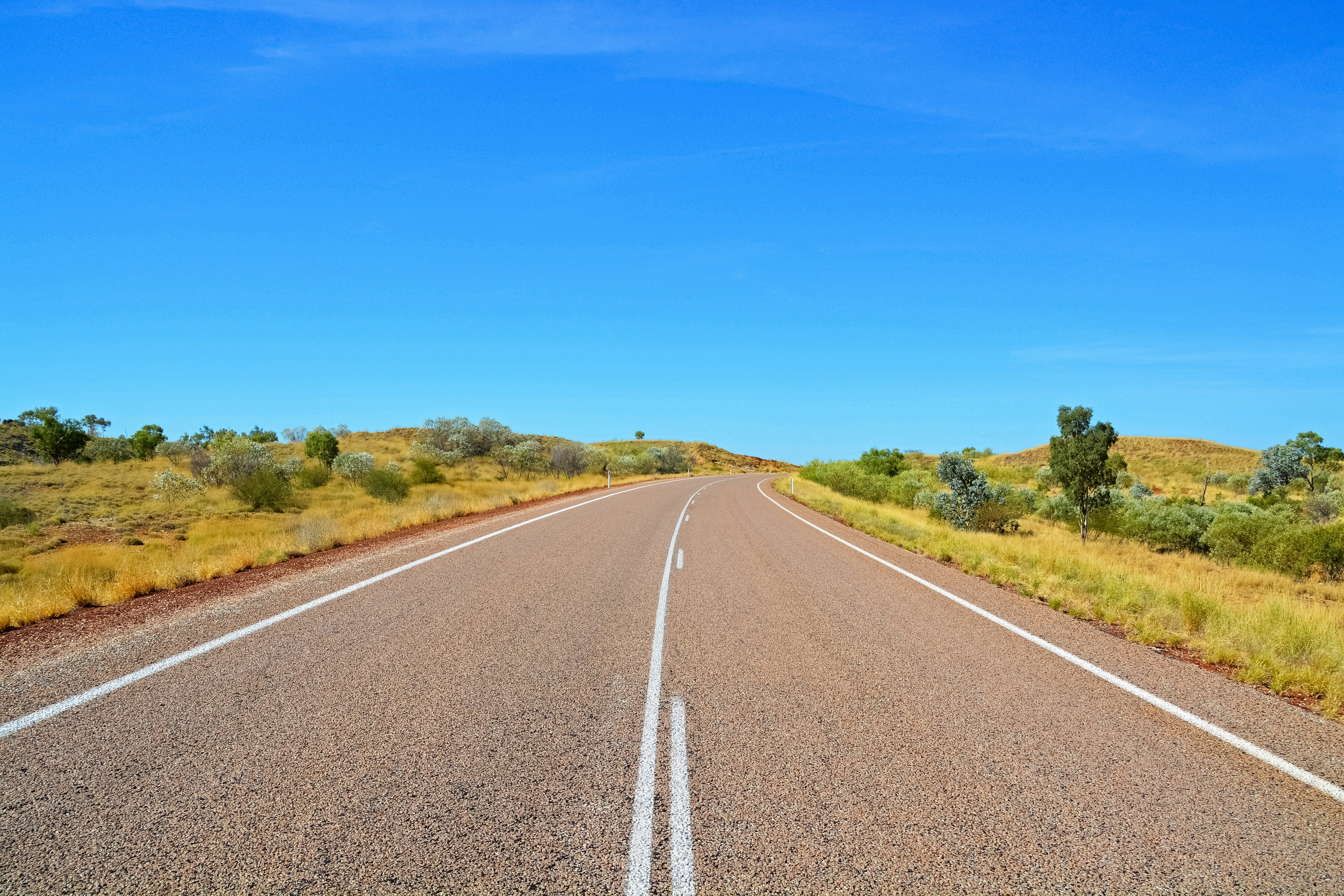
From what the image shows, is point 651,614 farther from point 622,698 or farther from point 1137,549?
point 1137,549

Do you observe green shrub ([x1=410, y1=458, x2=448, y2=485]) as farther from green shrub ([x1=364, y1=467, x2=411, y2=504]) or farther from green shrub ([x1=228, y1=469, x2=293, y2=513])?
green shrub ([x1=228, y1=469, x2=293, y2=513])

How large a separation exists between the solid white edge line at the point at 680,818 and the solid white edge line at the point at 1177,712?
3.55 meters

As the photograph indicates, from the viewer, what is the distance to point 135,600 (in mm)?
8203

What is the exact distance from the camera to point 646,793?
140 inches

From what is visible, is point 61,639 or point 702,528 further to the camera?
point 702,528

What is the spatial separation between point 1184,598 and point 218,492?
41.8m

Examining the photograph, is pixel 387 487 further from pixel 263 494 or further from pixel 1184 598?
pixel 1184 598

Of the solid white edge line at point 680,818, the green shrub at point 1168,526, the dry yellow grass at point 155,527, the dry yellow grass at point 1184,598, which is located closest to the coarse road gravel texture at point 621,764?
the solid white edge line at point 680,818

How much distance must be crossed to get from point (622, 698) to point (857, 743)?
173 cm

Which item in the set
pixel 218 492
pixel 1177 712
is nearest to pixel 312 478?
pixel 218 492

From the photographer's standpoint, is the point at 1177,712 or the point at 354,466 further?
the point at 354,466

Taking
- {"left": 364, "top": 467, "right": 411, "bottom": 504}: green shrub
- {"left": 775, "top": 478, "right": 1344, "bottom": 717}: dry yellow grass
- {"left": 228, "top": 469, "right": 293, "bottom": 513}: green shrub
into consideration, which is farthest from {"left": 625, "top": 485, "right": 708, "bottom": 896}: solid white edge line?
{"left": 364, "top": 467, "right": 411, "bottom": 504}: green shrub

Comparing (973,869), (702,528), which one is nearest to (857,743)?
(973,869)

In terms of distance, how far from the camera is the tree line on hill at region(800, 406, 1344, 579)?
18.1 metres
